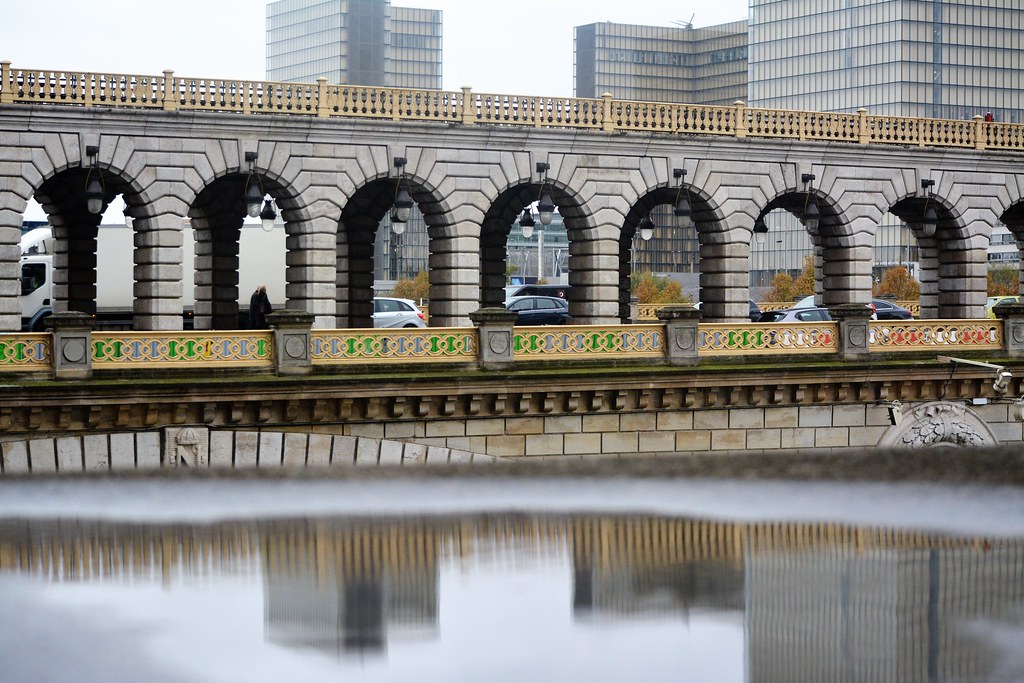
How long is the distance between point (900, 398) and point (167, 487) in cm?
1690

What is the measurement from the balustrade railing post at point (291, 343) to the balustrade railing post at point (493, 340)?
351 centimetres

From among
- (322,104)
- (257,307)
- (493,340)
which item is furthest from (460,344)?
(257,307)

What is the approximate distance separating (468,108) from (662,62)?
15649 cm

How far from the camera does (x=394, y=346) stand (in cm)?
2756

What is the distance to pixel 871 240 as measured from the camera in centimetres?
3997

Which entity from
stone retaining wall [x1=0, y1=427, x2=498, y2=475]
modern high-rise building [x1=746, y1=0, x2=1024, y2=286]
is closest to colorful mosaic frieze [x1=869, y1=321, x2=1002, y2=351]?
stone retaining wall [x1=0, y1=427, x2=498, y2=475]

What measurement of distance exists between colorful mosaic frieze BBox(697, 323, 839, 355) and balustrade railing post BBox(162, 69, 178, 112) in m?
13.5

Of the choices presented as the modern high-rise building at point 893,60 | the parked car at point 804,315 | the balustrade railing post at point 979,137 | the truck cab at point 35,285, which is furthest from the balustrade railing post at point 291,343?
the modern high-rise building at point 893,60

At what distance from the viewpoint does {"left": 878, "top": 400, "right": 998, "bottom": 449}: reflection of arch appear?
31203 millimetres

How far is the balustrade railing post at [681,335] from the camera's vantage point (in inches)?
1170

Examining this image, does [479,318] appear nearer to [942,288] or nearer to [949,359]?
[949,359]

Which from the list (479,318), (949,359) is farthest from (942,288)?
(479,318)

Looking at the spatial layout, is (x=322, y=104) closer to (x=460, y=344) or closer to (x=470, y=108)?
(x=470, y=108)

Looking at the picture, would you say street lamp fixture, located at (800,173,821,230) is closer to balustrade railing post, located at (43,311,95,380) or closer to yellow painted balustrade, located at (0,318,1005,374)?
yellow painted balustrade, located at (0,318,1005,374)
